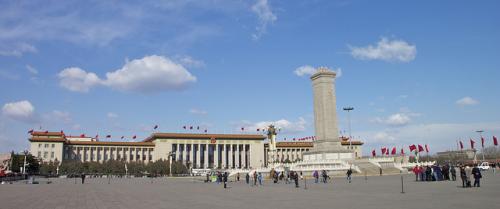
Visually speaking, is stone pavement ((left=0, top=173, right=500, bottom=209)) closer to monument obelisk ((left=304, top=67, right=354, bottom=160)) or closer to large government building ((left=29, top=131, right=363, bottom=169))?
monument obelisk ((left=304, top=67, right=354, bottom=160))

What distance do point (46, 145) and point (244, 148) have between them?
60993 millimetres

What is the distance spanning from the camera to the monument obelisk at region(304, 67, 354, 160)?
67312 mm

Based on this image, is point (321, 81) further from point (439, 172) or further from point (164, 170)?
point (164, 170)

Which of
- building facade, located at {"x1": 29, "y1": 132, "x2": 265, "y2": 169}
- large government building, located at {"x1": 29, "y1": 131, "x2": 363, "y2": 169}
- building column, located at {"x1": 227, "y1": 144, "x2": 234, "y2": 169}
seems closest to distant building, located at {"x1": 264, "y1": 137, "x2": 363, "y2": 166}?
large government building, located at {"x1": 29, "y1": 131, "x2": 363, "y2": 169}

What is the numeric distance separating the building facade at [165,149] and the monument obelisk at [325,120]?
56.3 m

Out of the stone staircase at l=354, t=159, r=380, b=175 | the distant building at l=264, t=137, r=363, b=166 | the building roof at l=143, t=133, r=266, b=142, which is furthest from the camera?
the distant building at l=264, t=137, r=363, b=166

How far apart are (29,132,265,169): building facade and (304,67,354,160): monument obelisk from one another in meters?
56.3

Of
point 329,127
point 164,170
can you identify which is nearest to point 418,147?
point 329,127

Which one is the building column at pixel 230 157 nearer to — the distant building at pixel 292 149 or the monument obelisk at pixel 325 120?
the distant building at pixel 292 149

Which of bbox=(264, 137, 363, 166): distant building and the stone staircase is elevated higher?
bbox=(264, 137, 363, 166): distant building

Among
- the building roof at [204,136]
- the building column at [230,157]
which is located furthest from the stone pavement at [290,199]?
the building column at [230,157]

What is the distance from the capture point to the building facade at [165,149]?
124 meters

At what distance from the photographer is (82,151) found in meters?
130

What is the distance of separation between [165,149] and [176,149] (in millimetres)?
4783
